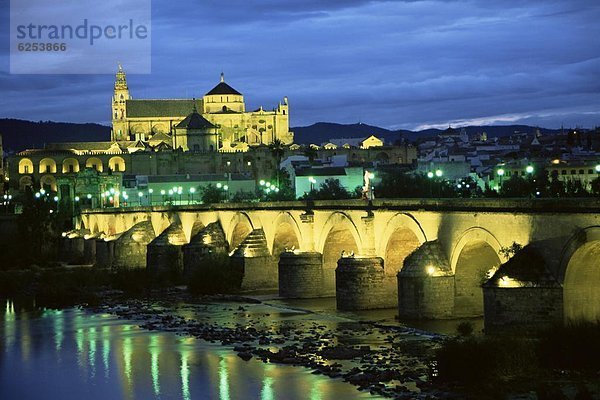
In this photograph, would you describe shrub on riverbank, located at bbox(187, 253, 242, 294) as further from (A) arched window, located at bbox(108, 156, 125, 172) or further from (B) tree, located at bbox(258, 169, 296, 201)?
(A) arched window, located at bbox(108, 156, 125, 172)

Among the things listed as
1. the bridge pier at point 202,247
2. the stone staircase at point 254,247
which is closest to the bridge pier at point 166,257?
the bridge pier at point 202,247

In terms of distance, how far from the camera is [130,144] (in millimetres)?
128625

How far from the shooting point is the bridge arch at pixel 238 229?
148 feet

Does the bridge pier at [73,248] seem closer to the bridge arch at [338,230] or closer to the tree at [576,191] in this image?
the tree at [576,191]

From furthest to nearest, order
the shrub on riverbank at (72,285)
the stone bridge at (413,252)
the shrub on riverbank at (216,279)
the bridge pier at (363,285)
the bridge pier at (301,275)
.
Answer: the shrub on riverbank at (72,285) < the shrub on riverbank at (216,279) < the bridge pier at (301,275) < the bridge pier at (363,285) < the stone bridge at (413,252)

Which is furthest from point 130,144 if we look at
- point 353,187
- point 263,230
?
point 263,230

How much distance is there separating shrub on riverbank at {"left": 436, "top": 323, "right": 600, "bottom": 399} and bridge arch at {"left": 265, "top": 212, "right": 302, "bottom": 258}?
65.6 ft

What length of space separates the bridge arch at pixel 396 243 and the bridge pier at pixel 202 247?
12.7 m

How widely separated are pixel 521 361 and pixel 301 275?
53.9 ft

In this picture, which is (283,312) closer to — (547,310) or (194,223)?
(547,310)

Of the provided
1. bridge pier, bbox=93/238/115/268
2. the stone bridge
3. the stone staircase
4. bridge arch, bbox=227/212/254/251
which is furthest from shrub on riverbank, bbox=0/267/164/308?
the stone staircase

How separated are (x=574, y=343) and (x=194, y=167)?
94546 mm

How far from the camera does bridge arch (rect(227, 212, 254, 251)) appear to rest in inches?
1773

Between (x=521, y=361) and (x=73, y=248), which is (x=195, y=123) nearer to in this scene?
(x=73, y=248)
